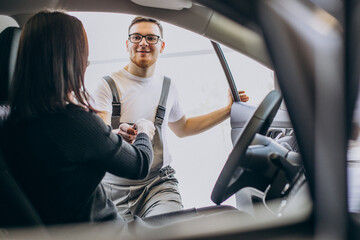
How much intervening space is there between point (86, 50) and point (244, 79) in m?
1.06

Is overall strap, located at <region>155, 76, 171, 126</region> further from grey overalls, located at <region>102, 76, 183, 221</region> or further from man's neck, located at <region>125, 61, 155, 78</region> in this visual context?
man's neck, located at <region>125, 61, 155, 78</region>

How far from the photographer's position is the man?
→ 163cm

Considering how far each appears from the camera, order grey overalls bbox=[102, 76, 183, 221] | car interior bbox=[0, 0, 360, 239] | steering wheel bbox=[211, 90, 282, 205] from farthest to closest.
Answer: grey overalls bbox=[102, 76, 183, 221] → steering wheel bbox=[211, 90, 282, 205] → car interior bbox=[0, 0, 360, 239]

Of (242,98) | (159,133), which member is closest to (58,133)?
(159,133)

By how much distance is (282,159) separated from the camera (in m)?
1.05

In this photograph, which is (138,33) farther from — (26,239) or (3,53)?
(26,239)

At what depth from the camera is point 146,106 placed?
1.82m

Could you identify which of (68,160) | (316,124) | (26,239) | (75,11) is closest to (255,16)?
(316,124)

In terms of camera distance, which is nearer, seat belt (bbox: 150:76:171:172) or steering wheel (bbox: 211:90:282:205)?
steering wheel (bbox: 211:90:282:205)

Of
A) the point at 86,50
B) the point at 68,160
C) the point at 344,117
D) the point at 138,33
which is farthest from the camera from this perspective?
the point at 138,33

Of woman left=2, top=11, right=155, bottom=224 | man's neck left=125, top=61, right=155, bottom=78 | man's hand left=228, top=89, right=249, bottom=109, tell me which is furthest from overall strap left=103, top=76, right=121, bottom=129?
woman left=2, top=11, right=155, bottom=224

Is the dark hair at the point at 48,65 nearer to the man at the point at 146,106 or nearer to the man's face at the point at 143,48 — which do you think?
the man at the point at 146,106

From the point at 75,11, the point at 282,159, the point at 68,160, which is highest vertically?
the point at 75,11

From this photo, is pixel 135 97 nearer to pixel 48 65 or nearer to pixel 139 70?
pixel 139 70
